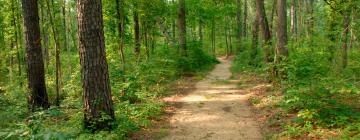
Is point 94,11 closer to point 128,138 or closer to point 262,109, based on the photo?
point 128,138

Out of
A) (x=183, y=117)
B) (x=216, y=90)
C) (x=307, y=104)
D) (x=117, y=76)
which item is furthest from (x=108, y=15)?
(x=307, y=104)

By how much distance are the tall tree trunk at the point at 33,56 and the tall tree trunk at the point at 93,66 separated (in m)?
4.38

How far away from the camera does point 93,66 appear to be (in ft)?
24.5

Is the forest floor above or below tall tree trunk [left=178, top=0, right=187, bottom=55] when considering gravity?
below

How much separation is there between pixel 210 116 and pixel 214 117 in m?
0.16

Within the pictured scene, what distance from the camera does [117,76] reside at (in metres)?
12.5

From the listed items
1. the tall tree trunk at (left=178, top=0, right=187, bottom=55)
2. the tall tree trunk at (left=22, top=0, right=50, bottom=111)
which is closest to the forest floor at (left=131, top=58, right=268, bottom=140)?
the tall tree trunk at (left=22, top=0, right=50, bottom=111)

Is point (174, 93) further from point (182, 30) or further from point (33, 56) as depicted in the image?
point (182, 30)

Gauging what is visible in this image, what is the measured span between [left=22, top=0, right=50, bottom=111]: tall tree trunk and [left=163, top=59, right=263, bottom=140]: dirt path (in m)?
4.57

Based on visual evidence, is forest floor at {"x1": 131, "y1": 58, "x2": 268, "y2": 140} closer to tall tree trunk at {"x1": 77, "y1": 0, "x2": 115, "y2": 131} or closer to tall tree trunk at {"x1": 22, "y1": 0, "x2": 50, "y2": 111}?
tall tree trunk at {"x1": 77, "y1": 0, "x2": 115, "y2": 131}

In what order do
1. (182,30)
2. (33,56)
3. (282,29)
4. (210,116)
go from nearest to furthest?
(210,116) < (33,56) < (282,29) < (182,30)

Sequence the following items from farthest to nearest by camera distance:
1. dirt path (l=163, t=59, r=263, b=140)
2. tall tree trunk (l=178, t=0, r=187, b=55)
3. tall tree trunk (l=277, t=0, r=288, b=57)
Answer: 1. tall tree trunk (l=178, t=0, r=187, b=55)
2. tall tree trunk (l=277, t=0, r=288, b=57)
3. dirt path (l=163, t=59, r=263, b=140)

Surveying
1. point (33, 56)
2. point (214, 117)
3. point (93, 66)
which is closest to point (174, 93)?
point (214, 117)

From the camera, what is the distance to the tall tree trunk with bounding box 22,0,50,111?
10984mm
